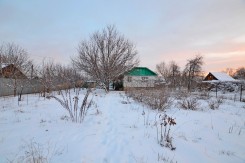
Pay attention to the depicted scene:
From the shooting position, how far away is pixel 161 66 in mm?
70000

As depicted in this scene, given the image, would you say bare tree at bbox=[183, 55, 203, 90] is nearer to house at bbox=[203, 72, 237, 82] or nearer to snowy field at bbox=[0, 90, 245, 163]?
house at bbox=[203, 72, 237, 82]

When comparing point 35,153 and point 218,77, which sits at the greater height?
point 218,77

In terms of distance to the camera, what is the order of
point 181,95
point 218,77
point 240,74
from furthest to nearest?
point 240,74, point 218,77, point 181,95

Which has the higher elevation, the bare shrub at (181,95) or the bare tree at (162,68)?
the bare tree at (162,68)

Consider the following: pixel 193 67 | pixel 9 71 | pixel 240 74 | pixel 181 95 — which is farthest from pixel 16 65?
pixel 240 74

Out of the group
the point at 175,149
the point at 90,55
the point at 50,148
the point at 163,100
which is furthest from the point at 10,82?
the point at 175,149

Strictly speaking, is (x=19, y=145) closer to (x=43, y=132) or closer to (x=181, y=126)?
(x=43, y=132)

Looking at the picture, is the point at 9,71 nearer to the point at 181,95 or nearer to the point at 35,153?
the point at 181,95

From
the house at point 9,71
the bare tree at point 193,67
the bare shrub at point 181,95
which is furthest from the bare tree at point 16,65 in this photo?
the bare tree at point 193,67

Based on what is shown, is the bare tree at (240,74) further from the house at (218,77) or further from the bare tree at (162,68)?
the bare tree at (162,68)

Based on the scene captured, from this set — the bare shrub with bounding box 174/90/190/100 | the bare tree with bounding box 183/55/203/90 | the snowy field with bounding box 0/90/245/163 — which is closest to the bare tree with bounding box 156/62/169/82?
the bare tree with bounding box 183/55/203/90

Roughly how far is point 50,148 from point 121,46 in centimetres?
2666

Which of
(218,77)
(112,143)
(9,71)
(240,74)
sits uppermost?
(240,74)

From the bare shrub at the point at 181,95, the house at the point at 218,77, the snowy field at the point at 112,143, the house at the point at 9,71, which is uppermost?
the house at the point at 218,77
